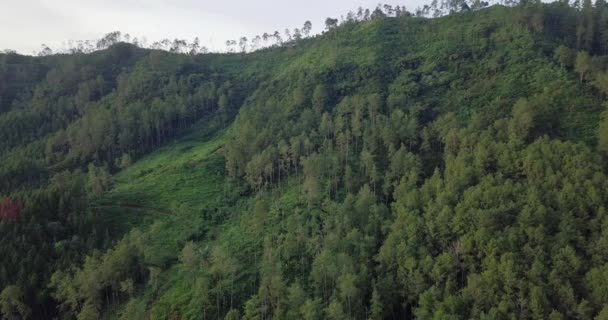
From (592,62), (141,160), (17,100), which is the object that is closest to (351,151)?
(592,62)

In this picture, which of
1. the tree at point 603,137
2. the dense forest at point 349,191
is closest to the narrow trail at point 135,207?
the dense forest at point 349,191

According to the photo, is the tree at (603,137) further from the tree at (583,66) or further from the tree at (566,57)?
the tree at (566,57)

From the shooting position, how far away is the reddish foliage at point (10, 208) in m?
86.6

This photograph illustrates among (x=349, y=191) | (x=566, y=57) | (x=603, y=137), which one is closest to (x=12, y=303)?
A: (x=349, y=191)

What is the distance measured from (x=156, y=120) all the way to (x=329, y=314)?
3795 inches

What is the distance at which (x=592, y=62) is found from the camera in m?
101

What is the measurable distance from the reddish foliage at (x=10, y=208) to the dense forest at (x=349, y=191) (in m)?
0.32

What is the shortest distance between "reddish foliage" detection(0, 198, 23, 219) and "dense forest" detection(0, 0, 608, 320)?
1.06 ft

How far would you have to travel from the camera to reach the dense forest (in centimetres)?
6350

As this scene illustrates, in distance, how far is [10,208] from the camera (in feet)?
288

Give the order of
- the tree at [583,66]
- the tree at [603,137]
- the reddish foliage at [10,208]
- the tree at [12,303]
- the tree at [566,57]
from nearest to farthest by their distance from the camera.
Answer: the tree at [12,303] → the tree at [603,137] → the reddish foliage at [10,208] → the tree at [583,66] → the tree at [566,57]

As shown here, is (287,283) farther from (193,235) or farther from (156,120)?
(156,120)

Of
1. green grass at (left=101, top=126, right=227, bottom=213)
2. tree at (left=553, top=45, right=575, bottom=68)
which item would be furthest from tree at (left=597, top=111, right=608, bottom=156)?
green grass at (left=101, top=126, right=227, bottom=213)

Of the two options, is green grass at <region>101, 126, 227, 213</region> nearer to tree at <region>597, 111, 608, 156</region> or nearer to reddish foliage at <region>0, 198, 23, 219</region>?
reddish foliage at <region>0, 198, 23, 219</region>
